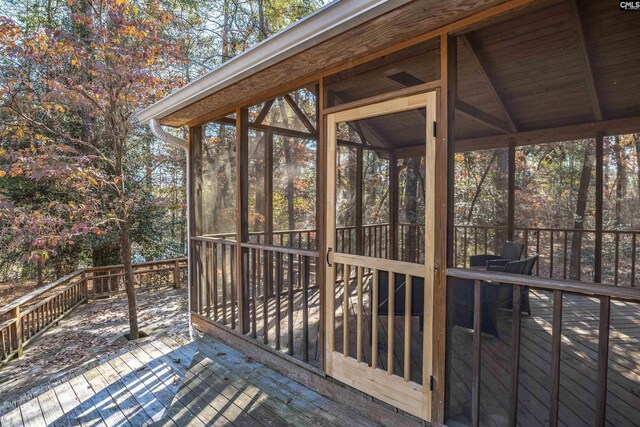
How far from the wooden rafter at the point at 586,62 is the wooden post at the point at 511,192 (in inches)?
40.0

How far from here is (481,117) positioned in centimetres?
416

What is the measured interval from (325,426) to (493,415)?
1080 mm

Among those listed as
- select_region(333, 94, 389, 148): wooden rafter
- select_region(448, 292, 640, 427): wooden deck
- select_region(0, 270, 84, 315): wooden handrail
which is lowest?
select_region(0, 270, 84, 315): wooden handrail

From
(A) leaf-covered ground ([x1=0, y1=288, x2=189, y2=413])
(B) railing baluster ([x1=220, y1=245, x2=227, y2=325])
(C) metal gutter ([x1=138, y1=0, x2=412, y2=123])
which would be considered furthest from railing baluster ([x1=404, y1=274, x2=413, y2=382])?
(A) leaf-covered ground ([x1=0, y1=288, x2=189, y2=413])

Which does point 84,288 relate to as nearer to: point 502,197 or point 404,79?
point 404,79

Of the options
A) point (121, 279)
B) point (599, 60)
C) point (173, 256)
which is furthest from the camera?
point (173, 256)

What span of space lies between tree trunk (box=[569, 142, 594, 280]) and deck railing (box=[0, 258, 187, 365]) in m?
7.93

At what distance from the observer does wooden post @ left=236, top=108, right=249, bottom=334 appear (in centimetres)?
350

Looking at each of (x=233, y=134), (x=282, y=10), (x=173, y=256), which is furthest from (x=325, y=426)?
(x=282, y=10)

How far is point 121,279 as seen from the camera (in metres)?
8.05

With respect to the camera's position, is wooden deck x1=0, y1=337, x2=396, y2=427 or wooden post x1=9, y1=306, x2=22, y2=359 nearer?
wooden deck x1=0, y1=337, x2=396, y2=427

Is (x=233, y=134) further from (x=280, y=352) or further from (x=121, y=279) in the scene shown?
(x=121, y=279)

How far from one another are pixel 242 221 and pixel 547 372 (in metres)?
2.93

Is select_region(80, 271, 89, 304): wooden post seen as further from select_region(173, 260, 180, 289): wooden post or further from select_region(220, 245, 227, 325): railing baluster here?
select_region(220, 245, 227, 325): railing baluster
